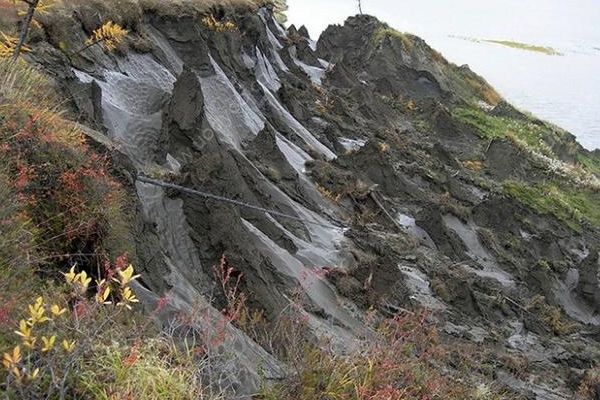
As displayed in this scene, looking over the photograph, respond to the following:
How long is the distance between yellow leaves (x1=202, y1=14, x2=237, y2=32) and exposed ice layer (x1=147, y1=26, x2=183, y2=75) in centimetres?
338

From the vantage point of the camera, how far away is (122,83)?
13156 millimetres

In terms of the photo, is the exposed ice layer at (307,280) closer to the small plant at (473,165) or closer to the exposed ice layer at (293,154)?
the exposed ice layer at (293,154)

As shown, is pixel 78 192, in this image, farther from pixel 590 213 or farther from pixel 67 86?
pixel 590 213

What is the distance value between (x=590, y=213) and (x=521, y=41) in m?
62.3

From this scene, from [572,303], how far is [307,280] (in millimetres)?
10821

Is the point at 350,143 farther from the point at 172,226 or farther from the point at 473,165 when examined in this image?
the point at 172,226

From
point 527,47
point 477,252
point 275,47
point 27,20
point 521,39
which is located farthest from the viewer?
point 521,39

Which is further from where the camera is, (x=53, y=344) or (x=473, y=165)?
(x=473, y=165)

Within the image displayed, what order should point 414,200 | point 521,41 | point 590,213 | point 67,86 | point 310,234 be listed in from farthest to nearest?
point 521,41, point 590,213, point 414,200, point 310,234, point 67,86

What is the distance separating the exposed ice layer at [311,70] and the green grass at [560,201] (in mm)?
10022

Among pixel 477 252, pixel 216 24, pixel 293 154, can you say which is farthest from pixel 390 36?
pixel 293 154

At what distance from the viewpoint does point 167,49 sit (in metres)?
16.8

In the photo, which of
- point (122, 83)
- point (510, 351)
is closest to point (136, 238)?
point (122, 83)

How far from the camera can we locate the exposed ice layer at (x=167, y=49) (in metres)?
16.3
